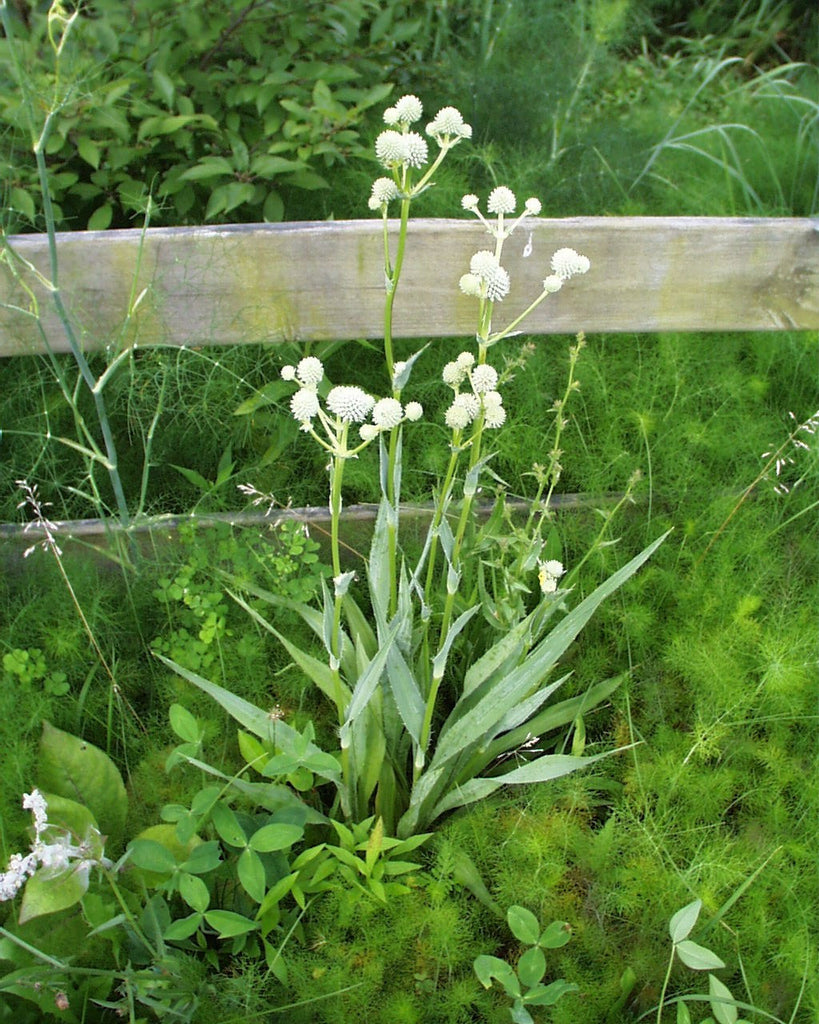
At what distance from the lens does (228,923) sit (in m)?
1.45

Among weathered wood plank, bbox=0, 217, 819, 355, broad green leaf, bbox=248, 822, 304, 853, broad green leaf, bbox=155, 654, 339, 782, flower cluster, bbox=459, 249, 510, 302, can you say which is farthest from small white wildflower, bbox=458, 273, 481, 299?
broad green leaf, bbox=248, 822, 304, 853

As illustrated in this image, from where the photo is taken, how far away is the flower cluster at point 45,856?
1.22 metres

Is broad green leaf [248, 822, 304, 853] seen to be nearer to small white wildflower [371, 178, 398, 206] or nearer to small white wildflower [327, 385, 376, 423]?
small white wildflower [327, 385, 376, 423]

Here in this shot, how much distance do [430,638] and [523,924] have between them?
0.71 m

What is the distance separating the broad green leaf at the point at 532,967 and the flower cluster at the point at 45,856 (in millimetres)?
746

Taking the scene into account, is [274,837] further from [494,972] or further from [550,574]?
[550,574]

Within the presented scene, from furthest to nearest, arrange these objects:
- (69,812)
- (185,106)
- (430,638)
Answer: (185,106) → (430,638) → (69,812)

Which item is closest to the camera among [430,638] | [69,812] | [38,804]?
[38,804]

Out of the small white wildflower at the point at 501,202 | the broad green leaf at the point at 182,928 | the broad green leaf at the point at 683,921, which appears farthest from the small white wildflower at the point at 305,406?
the broad green leaf at the point at 683,921

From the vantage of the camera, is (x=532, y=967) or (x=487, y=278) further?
(x=532, y=967)

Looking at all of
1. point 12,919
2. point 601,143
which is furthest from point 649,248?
point 12,919

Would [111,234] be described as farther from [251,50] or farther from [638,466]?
[638,466]

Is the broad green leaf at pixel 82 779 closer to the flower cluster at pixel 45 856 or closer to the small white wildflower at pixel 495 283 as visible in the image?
the flower cluster at pixel 45 856

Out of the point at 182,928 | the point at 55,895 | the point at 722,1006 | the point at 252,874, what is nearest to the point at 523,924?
the point at 722,1006
